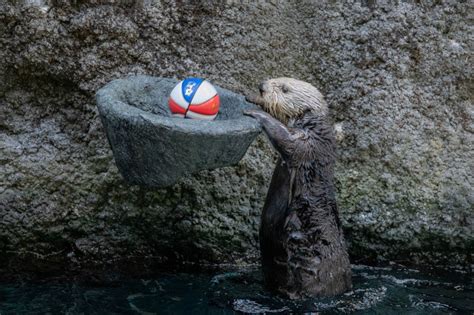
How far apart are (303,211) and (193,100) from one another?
105 cm

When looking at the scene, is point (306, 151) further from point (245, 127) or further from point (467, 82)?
point (467, 82)

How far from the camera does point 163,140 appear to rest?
407cm

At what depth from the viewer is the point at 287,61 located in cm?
582

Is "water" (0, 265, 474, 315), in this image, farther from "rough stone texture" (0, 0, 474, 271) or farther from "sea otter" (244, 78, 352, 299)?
"rough stone texture" (0, 0, 474, 271)

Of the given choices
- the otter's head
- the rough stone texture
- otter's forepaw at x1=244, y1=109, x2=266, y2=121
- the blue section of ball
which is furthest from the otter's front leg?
the rough stone texture

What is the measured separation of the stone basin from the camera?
13.3 ft

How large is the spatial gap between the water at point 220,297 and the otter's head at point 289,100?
122cm

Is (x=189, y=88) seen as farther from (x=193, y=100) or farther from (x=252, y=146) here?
(x=252, y=146)

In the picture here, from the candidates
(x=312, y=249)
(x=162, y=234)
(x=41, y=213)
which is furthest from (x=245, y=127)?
(x=41, y=213)

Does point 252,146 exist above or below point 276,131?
below

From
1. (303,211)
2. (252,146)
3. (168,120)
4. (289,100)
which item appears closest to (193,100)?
(168,120)

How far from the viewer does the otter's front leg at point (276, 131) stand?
14.7 feet

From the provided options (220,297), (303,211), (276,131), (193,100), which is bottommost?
(220,297)

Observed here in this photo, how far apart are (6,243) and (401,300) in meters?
2.88
